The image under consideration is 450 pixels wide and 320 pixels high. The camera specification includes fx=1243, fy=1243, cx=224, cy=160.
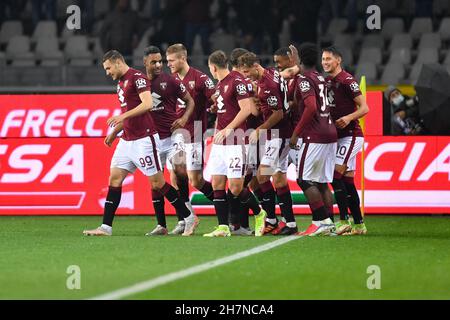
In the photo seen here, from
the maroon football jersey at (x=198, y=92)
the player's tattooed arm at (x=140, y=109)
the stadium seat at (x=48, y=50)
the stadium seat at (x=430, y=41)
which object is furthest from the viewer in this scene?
the stadium seat at (x=48, y=50)

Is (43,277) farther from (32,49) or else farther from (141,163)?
(32,49)

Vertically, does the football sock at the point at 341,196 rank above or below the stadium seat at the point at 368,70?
below

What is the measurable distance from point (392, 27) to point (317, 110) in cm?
1099

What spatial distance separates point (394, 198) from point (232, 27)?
815cm

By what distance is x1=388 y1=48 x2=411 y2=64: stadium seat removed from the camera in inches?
915

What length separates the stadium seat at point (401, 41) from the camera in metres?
23.8

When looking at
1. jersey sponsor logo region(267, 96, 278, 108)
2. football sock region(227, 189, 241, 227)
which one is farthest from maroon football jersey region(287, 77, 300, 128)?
football sock region(227, 189, 241, 227)

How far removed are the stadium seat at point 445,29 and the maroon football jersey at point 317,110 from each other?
10.3m

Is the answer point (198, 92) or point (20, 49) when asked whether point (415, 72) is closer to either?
point (20, 49)

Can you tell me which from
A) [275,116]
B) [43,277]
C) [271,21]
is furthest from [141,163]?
[271,21]

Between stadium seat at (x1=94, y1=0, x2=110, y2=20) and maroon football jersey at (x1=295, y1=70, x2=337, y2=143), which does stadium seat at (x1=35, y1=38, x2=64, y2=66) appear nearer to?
stadium seat at (x1=94, y1=0, x2=110, y2=20)

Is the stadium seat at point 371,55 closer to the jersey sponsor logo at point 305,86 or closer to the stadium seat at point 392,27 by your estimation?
the stadium seat at point 392,27

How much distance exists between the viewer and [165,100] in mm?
14953

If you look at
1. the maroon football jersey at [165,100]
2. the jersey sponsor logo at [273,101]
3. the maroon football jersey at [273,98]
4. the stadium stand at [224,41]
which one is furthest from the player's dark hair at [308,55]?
the stadium stand at [224,41]
